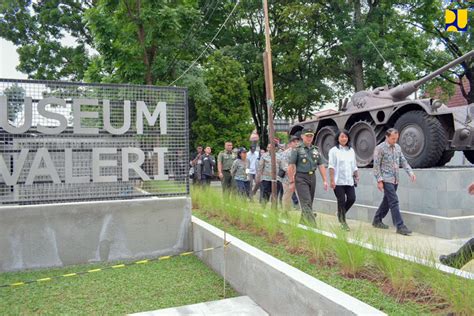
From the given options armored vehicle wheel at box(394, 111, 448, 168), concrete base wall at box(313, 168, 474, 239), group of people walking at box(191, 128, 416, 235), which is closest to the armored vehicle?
armored vehicle wheel at box(394, 111, 448, 168)

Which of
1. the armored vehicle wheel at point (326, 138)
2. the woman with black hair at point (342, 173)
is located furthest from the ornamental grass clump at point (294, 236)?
the armored vehicle wheel at point (326, 138)

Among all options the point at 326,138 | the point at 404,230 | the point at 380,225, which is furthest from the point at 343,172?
the point at 326,138

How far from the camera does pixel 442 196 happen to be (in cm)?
728

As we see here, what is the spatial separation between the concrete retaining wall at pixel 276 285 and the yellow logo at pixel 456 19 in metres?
20.5

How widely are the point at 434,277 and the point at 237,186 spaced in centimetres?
717

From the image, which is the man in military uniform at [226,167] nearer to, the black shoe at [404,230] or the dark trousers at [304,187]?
the dark trousers at [304,187]

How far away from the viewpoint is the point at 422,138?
28.4 feet

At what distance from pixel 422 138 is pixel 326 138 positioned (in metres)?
4.05

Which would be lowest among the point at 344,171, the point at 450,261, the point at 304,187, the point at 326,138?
the point at 450,261

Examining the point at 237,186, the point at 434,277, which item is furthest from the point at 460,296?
the point at 237,186

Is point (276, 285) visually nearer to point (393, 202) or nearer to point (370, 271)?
point (370, 271)

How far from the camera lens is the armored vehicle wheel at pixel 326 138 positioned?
39.7 feet

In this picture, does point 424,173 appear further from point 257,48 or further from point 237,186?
point 257,48

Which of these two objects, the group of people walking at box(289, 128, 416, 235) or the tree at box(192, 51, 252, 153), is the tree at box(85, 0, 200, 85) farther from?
the group of people walking at box(289, 128, 416, 235)
